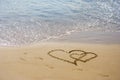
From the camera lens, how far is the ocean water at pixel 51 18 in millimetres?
4504

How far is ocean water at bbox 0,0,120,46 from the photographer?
177 inches

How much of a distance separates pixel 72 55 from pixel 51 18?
86.7 inches

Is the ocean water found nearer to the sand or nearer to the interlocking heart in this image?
the sand

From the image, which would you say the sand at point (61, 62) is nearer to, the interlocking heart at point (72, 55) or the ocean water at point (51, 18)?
the interlocking heart at point (72, 55)

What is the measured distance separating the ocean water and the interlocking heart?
30.0 inches

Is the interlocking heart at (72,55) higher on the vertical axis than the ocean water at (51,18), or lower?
lower

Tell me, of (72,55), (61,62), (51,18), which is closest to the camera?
(61,62)

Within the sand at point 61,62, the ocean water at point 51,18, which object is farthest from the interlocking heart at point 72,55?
the ocean water at point 51,18

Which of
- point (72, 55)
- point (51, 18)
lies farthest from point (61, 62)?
point (51, 18)

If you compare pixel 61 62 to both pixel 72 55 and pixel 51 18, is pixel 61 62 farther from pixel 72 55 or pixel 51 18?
pixel 51 18

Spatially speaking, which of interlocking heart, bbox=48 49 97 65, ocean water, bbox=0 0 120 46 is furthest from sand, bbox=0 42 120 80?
ocean water, bbox=0 0 120 46

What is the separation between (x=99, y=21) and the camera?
534 centimetres

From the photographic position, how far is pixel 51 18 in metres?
5.50

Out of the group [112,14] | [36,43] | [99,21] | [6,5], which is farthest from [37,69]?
[6,5]
